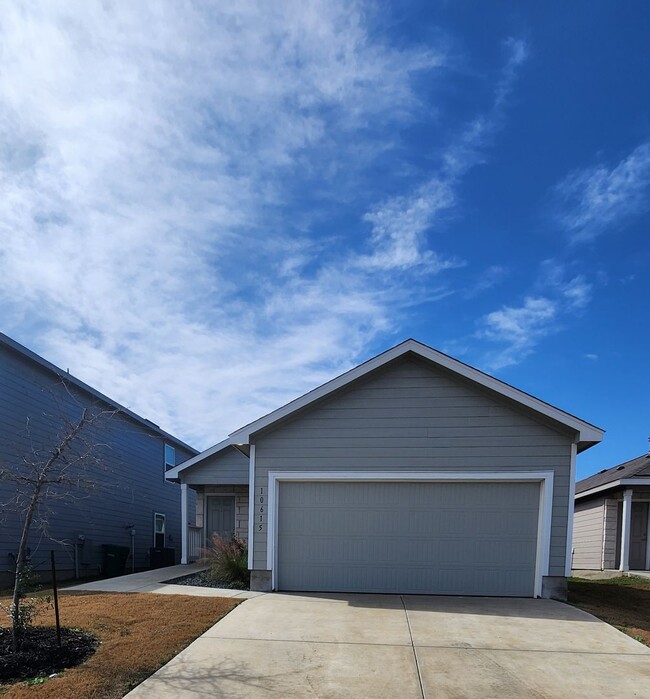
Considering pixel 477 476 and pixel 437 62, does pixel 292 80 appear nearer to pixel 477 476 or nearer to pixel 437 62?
pixel 437 62

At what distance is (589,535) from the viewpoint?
51.0ft

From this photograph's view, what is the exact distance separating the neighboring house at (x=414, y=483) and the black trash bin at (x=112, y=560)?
8.50 metres

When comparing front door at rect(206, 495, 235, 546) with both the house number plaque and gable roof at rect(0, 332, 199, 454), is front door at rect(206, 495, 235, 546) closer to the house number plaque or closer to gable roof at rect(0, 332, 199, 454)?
gable roof at rect(0, 332, 199, 454)

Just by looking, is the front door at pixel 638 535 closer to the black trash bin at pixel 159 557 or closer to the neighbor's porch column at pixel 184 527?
the neighbor's porch column at pixel 184 527

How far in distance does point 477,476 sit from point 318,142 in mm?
6797

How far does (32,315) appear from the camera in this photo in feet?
39.6

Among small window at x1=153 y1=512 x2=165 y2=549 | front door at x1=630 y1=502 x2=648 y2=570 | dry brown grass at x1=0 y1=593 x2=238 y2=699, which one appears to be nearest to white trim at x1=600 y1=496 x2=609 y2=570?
front door at x1=630 y1=502 x2=648 y2=570

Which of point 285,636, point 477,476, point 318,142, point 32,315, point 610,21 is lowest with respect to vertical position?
point 285,636

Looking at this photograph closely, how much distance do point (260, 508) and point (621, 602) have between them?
661 centimetres

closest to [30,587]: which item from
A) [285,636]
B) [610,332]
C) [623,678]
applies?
[285,636]

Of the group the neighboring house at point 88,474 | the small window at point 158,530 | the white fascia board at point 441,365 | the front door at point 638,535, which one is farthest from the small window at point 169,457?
the front door at point 638,535

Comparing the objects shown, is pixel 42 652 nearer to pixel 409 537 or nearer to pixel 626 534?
pixel 409 537

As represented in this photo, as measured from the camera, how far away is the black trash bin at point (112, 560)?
15586 millimetres

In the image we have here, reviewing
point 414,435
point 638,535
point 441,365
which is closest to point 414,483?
point 414,435
